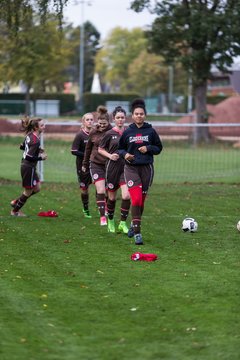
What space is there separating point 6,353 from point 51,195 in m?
14.6

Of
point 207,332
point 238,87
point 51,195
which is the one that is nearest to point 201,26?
point 238,87

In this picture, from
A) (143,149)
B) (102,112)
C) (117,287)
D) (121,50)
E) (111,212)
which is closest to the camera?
(117,287)

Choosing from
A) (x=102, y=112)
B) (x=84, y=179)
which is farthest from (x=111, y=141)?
(x=84, y=179)

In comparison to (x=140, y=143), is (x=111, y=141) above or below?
below

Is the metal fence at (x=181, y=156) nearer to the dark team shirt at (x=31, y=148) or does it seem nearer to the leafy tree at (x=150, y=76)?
the dark team shirt at (x=31, y=148)

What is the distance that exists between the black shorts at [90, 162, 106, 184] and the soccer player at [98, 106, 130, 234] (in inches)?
16.9

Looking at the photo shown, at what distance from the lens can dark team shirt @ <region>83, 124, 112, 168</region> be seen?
1503cm

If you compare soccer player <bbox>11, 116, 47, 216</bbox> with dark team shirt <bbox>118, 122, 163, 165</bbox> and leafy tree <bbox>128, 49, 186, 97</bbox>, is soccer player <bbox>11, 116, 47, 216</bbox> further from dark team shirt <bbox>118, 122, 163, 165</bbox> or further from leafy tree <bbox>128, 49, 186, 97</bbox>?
leafy tree <bbox>128, 49, 186, 97</bbox>

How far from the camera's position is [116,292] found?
949cm

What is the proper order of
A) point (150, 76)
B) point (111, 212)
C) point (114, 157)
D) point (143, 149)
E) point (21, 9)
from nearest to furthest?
point (143, 149) < point (114, 157) < point (111, 212) < point (21, 9) < point (150, 76)

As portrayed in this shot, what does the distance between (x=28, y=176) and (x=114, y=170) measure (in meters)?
2.33

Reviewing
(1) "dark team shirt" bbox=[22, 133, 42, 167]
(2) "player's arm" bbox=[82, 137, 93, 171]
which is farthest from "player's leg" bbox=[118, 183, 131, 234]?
(1) "dark team shirt" bbox=[22, 133, 42, 167]

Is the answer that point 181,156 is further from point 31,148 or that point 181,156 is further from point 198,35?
point 31,148

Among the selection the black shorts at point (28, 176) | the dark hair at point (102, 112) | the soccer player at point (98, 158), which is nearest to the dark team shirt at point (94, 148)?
the soccer player at point (98, 158)
